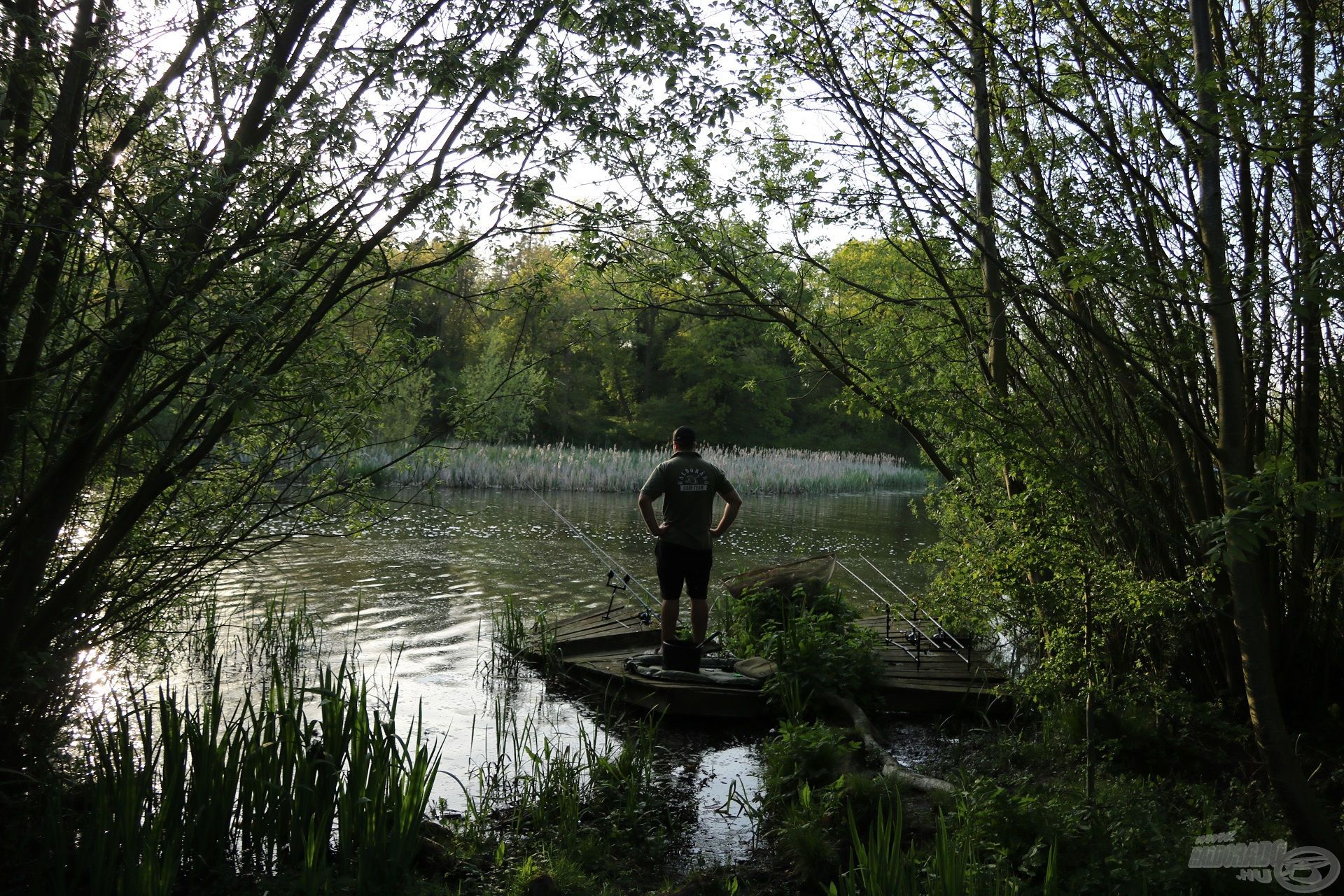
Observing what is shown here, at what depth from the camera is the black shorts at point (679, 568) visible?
294 inches

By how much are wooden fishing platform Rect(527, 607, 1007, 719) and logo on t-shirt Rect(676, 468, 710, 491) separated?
1.38m

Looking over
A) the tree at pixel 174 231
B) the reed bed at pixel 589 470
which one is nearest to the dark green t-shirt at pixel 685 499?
the tree at pixel 174 231

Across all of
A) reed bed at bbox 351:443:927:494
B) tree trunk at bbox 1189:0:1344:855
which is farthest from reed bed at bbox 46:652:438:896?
reed bed at bbox 351:443:927:494

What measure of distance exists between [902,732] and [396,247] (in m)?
4.53

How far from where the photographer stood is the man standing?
7344mm

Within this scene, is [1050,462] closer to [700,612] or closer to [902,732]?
[902,732]

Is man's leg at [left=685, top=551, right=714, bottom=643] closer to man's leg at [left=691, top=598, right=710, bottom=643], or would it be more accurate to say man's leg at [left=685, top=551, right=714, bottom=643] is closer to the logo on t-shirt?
man's leg at [left=691, top=598, right=710, bottom=643]

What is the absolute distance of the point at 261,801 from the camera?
12.8 ft

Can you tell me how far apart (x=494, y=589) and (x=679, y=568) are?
5098 mm

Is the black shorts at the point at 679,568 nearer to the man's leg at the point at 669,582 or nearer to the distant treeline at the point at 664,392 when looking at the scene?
the man's leg at the point at 669,582

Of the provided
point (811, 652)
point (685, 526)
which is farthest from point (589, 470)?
point (811, 652)

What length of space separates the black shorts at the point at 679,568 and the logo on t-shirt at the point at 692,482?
1.42ft

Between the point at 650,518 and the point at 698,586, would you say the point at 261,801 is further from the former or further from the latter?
the point at 698,586

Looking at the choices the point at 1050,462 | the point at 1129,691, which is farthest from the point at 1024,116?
the point at 1129,691
